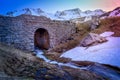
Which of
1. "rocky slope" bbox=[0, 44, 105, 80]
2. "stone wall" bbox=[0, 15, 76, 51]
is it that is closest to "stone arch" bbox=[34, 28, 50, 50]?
"stone wall" bbox=[0, 15, 76, 51]

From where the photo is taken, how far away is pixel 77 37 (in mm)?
21422

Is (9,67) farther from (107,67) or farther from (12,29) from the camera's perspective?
(12,29)

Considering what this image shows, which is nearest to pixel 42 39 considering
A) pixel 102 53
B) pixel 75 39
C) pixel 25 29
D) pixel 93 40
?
pixel 25 29

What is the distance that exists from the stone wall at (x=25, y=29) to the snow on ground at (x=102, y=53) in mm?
5087

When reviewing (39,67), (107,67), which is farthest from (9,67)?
(107,67)

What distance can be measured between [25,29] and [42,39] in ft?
12.8

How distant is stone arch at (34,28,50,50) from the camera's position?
2151cm

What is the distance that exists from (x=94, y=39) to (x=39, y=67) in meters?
7.12

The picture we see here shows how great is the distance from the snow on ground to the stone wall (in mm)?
5087

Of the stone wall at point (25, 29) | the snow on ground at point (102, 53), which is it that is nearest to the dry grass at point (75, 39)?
the stone wall at point (25, 29)

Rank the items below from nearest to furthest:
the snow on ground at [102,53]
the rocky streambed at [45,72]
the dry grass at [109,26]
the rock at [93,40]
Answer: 1. the rocky streambed at [45,72]
2. the snow on ground at [102,53]
3. the rock at [93,40]
4. the dry grass at [109,26]

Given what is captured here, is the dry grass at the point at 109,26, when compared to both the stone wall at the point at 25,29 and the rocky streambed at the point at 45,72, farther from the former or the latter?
the rocky streambed at the point at 45,72

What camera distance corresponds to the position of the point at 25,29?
1892cm

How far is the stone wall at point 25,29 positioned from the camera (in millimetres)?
17875
